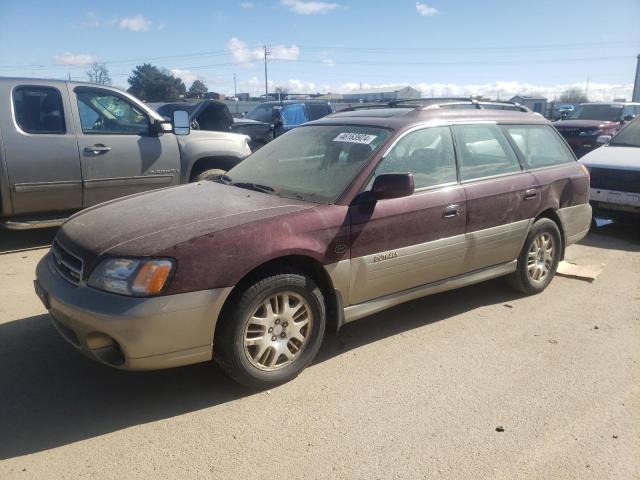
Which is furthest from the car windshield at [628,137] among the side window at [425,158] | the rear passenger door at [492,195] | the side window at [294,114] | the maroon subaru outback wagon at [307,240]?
the side window at [294,114]

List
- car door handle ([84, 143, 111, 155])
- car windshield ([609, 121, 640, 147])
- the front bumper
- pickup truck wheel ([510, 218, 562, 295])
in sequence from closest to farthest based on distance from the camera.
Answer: the front bumper → pickup truck wheel ([510, 218, 562, 295]) → car door handle ([84, 143, 111, 155]) → car windshield ([609, 121, 640, 147])

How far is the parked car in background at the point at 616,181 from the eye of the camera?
7.04m

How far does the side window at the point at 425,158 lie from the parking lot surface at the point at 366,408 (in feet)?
3.81

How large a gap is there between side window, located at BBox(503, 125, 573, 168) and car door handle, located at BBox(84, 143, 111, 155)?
169 inches

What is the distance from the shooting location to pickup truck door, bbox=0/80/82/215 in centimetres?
560

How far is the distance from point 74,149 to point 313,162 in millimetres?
3233

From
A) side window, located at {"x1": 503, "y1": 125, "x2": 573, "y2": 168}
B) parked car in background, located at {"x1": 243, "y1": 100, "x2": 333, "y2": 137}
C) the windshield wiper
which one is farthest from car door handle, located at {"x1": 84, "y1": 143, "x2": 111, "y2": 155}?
parked car in background, located at {"x1": 243, "y1": 100, "x2": 333, "y2": 137}

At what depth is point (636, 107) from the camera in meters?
16.4

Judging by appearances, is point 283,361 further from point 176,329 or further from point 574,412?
point 574,412

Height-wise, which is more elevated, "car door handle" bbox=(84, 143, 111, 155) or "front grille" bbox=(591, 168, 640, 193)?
"car door handle" bbox=(84, 143, 111, 155)

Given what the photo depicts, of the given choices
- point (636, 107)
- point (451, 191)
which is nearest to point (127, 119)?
point (451, 191)

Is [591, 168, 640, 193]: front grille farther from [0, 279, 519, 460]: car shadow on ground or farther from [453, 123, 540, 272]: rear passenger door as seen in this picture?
[0, 279, 519, 460]: car shadow on ground

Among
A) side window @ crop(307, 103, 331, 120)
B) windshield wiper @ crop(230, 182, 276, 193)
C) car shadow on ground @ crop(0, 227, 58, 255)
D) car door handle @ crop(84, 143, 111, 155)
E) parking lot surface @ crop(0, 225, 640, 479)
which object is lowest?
parking lot surface @ crop(0, 225, 640, 479)

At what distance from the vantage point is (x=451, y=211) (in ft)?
13.1
